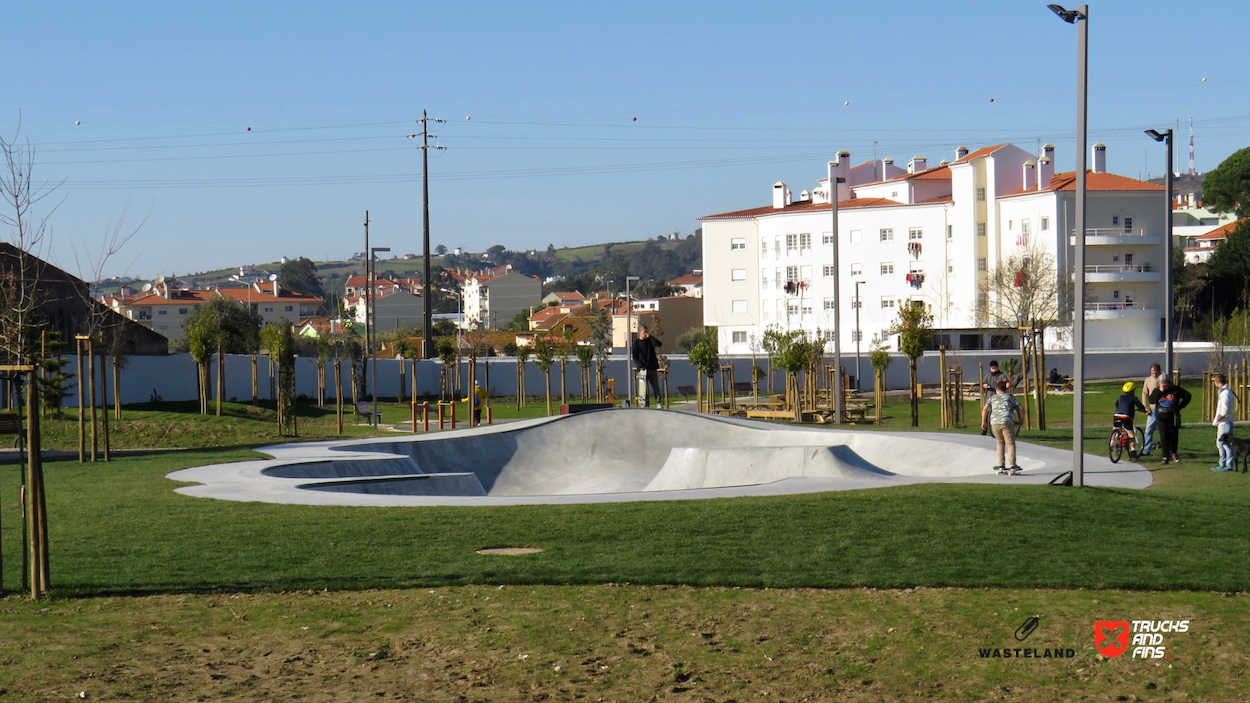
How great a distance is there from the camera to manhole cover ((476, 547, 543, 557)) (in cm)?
1041

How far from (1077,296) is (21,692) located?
1224 centimetres

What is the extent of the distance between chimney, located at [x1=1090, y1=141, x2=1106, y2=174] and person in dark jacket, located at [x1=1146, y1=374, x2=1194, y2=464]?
68.2 meters

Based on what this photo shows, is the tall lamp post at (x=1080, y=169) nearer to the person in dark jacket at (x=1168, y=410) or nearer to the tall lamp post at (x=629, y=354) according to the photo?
the person in dark jacket at (x=1168, y=410)

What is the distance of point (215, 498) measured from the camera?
14.2 meters

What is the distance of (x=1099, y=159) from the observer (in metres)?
80.1

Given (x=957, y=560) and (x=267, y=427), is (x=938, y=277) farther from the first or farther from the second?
(x=957, y=560)

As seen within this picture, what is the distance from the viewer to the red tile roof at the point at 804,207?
78812 mm

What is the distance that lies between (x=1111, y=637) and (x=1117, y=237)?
238 ft

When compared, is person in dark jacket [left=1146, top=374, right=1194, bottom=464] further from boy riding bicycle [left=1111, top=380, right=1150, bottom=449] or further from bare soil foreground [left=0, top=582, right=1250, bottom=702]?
bare soil foreground [left=0, top=582, right=1250, bottom=702]

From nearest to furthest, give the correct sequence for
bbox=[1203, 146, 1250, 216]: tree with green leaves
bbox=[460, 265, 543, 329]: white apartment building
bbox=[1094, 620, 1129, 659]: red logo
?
bbox=[1094, 620, 1129, 659]: red logo, bbox=[1203, 146, 1250, 216]: tree with green leaves, bbox=[460, 265, 543, 329]: white apartment building

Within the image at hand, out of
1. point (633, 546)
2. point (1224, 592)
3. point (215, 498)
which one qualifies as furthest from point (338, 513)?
point (1224, 592)

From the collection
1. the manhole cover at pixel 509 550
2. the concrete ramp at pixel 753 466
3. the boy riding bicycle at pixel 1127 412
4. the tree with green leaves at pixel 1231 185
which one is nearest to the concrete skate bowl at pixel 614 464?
the concrete ramp at pixel 753 466

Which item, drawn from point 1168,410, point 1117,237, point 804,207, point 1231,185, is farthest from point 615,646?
point 1231,185

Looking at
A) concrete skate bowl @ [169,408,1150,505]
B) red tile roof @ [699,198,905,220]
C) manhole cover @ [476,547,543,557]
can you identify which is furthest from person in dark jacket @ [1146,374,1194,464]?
red tile roof @ [699,198,905,220]
